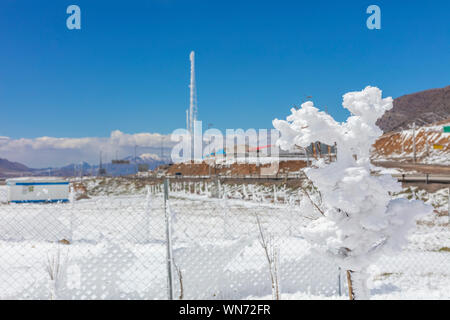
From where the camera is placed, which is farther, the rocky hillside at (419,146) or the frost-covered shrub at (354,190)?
the rocky hillside at (419,146)

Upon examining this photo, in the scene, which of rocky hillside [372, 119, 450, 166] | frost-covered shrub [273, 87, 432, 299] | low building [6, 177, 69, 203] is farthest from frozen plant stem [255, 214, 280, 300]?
rocky hillside [372, 119, 450, 166]

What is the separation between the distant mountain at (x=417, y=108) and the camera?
140212mm

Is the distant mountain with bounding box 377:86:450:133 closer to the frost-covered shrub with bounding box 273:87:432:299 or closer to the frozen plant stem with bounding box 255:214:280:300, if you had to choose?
the frozen plant stem with bounding box 255:214:280:300

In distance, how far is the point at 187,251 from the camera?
592 cm

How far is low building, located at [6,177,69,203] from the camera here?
28.9 m

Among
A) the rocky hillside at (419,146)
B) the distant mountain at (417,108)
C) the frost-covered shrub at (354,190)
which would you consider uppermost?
the distant mountain at (417,108)

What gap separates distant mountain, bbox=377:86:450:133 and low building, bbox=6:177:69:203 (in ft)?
426

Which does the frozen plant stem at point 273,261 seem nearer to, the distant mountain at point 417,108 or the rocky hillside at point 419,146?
the rocky hillside at point 419,146

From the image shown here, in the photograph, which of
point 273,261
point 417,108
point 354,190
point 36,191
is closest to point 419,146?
point 36,191

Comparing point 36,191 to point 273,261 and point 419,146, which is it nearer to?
point 273,261

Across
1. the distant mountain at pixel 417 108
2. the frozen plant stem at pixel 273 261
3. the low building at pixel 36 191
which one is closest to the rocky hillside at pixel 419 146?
the low building at pixel 36 191

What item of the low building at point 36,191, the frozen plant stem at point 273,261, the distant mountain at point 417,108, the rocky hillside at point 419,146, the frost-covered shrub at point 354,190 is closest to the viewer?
the frost-covered shrub at point 354,190

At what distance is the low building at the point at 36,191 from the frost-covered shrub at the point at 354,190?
30645 mm

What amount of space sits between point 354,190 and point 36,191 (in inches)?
1264
